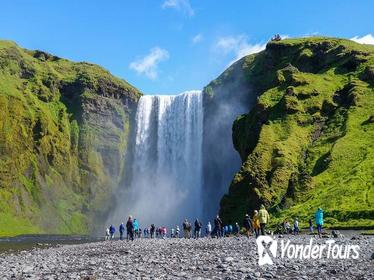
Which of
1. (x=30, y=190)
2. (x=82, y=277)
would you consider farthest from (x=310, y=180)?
(x=30, y=190)

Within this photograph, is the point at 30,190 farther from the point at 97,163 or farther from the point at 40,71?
the point at 40,71

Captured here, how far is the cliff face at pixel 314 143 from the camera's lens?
65.4 meters

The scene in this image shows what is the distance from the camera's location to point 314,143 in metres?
87.1

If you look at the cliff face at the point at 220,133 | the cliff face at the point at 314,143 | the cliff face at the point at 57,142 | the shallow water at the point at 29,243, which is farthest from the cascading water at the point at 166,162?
the shallow water at the point at 29,243

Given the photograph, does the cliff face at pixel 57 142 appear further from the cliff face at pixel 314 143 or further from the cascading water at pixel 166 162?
the cliff face at pixel 314 143

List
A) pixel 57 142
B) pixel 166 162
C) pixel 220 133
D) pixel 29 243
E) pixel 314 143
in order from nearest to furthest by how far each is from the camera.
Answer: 1. pixel 29 243
2. pixel 314 143
3. pixel 220 133
4. pixel 166 162
5. pixel 57 142

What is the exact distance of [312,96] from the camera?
324 feet

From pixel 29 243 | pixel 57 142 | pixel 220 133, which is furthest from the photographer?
pixel 57 142

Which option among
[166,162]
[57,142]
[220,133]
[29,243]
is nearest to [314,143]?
[220,133]

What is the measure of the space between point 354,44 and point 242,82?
105 feet

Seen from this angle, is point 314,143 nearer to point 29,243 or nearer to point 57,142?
point 29,243

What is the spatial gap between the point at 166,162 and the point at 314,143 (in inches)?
2266

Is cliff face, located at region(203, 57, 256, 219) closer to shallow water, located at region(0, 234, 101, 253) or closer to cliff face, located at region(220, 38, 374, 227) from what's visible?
cliff face, located at region(220, 38, 374, 227)

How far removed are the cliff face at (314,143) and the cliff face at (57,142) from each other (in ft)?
223
